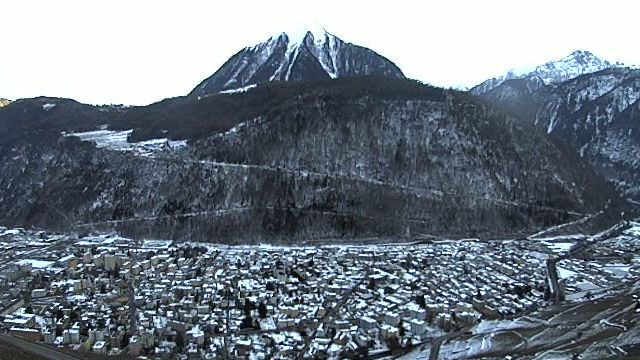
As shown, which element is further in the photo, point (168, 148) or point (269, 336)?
point (168, 148)

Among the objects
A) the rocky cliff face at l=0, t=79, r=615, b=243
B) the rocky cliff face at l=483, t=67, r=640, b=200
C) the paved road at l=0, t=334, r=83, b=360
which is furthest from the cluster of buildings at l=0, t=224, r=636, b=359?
the rocky cliff face at l=483, t=67, r=640, b=200

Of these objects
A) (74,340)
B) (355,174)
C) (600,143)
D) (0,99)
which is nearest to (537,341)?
(74,340)

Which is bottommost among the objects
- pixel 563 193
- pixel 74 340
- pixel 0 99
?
pixel 74 340

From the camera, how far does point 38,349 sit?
32469 mm

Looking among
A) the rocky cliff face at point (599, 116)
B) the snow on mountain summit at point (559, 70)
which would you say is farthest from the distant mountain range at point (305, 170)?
the snow on mountain summit at point (559, 70)

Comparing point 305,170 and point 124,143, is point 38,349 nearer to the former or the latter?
point 305,170

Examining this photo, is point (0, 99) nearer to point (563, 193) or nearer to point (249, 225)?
point (249, 225)

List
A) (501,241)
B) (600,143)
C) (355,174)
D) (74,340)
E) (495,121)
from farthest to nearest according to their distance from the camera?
(600,143) < (495,121) < (355,174) < (501,241) < (74,340)

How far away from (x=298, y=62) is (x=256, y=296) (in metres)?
96.8

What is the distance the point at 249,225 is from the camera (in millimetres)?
62562

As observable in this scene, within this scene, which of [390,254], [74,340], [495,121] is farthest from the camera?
[495,121]

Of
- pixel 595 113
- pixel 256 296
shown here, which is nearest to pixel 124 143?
pixel 256 296

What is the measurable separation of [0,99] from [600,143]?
122 metres

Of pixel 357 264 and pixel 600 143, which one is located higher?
pixel 600 143
